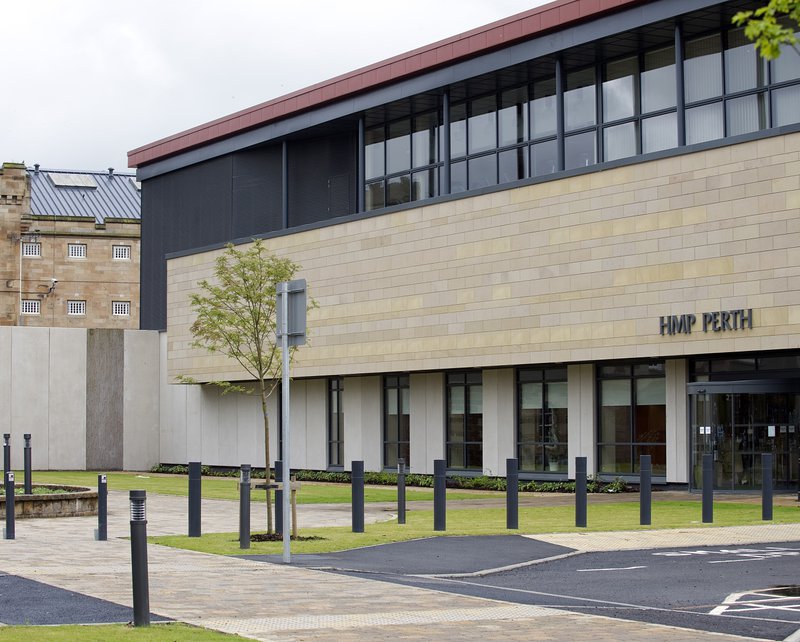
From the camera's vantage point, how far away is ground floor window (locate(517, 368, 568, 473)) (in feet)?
113

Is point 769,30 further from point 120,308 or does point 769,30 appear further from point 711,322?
point 120,308

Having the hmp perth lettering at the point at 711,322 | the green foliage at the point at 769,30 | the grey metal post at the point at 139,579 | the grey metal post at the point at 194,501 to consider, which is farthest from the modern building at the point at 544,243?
the grey metal post at the point at 139,579

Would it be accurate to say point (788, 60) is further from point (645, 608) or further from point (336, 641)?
point (336, 641)

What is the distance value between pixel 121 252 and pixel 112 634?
284 ft

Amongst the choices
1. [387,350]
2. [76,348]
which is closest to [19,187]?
[76,348]

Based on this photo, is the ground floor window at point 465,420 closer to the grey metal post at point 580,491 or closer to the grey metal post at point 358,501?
the grey metal post at point 580,491

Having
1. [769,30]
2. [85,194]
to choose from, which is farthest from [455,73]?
[85,194]

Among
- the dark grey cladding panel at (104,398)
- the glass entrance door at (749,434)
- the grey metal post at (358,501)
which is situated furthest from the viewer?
the dark grey cladding panel at (104,398)

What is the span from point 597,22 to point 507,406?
10.6 metres

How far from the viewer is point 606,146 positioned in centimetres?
3384

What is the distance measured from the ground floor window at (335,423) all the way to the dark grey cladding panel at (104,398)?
10034 mm

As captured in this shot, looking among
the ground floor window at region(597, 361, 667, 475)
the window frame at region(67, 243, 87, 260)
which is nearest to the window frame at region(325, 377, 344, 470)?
the ground floor window at region(597, 361, 667, 475)

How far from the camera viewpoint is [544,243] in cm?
3306

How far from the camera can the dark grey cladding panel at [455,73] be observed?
31.0m
